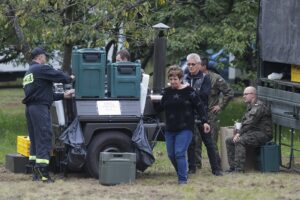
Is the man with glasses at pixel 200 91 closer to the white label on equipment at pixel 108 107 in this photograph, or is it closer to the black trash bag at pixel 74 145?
the white label on equipment at pixel 108 107

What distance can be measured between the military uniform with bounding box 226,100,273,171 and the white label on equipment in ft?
6.27

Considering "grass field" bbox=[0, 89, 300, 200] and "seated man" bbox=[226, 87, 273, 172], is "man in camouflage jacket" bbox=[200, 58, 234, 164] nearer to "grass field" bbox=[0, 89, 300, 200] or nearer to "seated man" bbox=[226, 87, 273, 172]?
"seated man" bbox=[226, 87, 273, 172]

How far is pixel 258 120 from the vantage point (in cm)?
1195

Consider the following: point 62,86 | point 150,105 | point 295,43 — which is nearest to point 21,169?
point 62,86

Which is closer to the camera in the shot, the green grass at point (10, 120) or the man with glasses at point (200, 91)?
the man with glasses at point (200, 91)

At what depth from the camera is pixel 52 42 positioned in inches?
622

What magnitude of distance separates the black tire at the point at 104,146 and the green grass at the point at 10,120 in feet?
8.87

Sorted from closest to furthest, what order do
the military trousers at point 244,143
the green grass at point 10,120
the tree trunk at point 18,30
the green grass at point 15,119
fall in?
1. the military trousers at point 244,143
2. the tree trunk at point 18,30
3. the green grass at point 15,119
4. the green grass at point 10,120

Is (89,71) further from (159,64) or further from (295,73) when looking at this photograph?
(295,73)

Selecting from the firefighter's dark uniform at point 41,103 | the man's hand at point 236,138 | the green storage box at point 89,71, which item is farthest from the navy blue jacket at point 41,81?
the man's hand at point 236,138

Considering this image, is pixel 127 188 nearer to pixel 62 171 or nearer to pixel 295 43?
pixel 62 171

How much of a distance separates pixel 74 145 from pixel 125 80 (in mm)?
1113

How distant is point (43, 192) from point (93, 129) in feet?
4.16

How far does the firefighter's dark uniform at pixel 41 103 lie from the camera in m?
10.7
